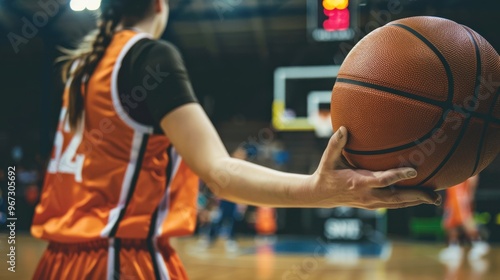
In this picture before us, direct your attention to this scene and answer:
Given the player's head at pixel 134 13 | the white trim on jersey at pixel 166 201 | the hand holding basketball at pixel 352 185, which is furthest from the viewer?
the player's head at pixel 134 13

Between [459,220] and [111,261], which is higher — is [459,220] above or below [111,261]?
below

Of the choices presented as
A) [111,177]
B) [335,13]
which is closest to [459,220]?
[335,13]

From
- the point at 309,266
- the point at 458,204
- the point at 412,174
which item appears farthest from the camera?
the point at 458,204

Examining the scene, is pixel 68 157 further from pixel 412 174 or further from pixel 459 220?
pixel 459 220

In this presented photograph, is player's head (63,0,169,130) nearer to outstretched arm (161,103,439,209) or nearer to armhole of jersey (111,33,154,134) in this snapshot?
armhole of jersey (111,33,154,134)

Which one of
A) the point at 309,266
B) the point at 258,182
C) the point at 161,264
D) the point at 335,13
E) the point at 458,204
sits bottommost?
the point at 458,204

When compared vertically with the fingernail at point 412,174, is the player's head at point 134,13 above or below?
above

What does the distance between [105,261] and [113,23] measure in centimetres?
57

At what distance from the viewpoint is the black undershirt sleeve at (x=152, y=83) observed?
1093 mm

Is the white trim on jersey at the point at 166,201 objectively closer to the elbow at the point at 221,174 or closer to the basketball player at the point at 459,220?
the elbow at the point at 221,174

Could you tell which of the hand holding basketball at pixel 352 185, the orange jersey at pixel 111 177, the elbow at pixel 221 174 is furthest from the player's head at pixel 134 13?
the hand holding basketball at pixel 352 185

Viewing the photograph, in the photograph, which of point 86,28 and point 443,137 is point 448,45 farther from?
point 86,28

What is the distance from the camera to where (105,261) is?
117cm

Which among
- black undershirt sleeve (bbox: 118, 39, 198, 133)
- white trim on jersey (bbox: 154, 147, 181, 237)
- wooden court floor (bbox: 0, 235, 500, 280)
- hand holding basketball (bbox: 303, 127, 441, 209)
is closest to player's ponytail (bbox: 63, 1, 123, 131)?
black undershirt sleeve (bbox: 118, 39, 198, 133)
